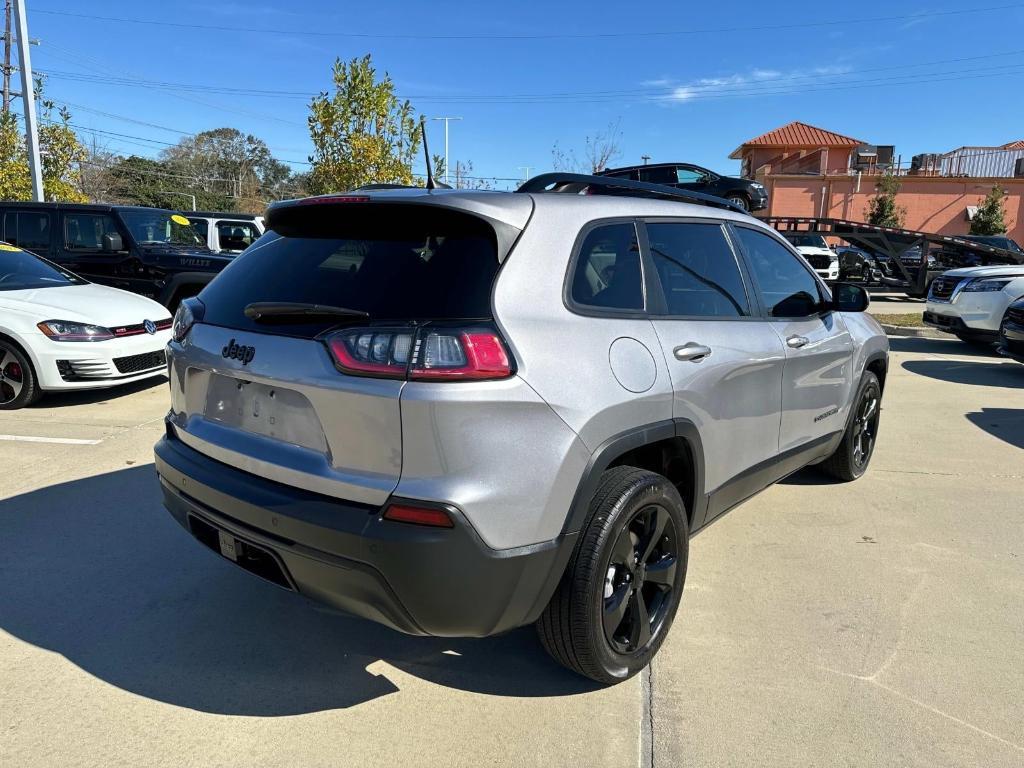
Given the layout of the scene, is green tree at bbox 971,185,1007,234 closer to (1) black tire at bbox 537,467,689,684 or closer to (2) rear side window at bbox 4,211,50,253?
(2) rear side window at bbox 4,211,50,253

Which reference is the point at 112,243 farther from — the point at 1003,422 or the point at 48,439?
the point at 1003,422

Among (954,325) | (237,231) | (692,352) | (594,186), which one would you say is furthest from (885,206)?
(692,352)

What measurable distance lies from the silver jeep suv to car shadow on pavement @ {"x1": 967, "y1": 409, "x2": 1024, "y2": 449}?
430 centimetres

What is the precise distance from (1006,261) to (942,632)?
17196mm

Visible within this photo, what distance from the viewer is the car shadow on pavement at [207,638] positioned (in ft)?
8.64

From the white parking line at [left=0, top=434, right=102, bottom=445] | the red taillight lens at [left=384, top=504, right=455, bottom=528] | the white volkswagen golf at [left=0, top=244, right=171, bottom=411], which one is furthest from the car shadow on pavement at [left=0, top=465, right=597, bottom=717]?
the white volkswagen golf at [left=0, top=244, right=171, bottom=411]

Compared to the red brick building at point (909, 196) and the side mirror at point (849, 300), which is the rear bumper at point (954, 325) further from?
the red brick building at point (909, 196)

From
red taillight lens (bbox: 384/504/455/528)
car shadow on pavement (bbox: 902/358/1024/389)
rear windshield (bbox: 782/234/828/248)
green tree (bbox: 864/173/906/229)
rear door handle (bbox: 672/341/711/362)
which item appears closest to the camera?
red taillight lens (bbox: 384/504/455/528)

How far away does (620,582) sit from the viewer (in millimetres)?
2646

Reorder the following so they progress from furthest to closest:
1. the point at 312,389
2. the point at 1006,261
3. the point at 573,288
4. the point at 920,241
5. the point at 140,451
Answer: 1. the point at 920,241
2. the point at 1006,261
3. the point at 140,451
4. the point at 573,288
5. the point at 312,389

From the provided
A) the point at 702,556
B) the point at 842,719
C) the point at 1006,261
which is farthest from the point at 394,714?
the point at 1006,261

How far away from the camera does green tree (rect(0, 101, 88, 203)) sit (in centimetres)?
2031

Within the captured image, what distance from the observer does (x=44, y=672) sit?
2670 mm

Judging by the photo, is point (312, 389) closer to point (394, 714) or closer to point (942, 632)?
point (394, 714)
